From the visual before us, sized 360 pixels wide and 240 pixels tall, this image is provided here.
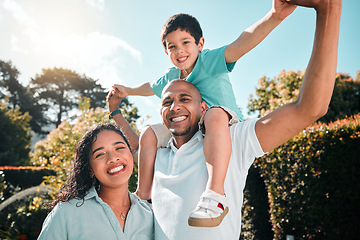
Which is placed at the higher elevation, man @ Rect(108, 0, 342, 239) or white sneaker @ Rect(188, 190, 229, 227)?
man @ Rect(108, 0, 342, 239)

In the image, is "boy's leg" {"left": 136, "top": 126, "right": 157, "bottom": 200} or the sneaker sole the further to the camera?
"boy's leg" {"left": 136, "top": 126, "right": 157, "bottom": 200}

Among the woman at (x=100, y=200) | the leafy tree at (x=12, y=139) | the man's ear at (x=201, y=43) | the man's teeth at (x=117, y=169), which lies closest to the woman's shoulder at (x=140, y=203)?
the woman at (x=100, y=200)

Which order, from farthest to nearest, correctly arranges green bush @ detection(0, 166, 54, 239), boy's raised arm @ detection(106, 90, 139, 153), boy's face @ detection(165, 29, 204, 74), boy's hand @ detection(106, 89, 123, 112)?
green bush @ detection(0, 166, 54, 239)
boy's hand @ detection(106, 89, 123, 112)
boy's raised arm @ detection(106, 90, 139, 153)
boy's face @ detection(165, 29, 204, 74)

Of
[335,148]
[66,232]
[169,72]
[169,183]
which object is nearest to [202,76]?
[169,72]

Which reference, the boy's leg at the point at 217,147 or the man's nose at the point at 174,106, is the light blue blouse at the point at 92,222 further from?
the man's nose at the point at 174,106

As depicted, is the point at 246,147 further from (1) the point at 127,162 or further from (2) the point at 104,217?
(2) the point at 104,217

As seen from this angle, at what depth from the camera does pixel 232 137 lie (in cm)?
179

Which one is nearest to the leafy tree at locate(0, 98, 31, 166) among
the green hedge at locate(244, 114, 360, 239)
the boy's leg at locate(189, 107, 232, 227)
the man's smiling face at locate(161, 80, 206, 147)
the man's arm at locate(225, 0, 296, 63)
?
the green hedge at locate(244, 114, 360, 239)

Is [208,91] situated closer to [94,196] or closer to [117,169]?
[117,169]

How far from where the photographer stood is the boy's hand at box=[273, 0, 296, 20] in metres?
1.61

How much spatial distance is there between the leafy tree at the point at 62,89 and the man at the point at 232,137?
35.3 m

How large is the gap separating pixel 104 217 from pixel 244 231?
5116 mm

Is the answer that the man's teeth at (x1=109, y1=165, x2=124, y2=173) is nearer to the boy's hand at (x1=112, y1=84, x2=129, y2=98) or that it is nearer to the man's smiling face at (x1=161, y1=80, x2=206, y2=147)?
the man's smiling face at (x1=161, y1=80, x2=206, y2=147)

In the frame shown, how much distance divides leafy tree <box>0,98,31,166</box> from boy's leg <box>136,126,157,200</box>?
22.3 metres
